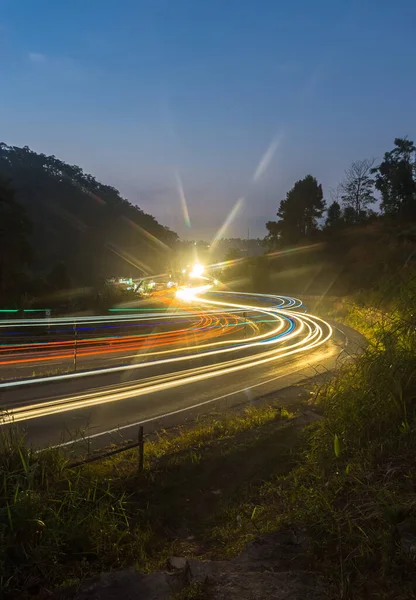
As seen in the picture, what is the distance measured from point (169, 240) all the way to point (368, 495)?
120114mm

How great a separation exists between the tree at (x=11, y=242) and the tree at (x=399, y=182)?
51907 millimetres

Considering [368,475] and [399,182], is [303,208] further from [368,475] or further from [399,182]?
[368,475]

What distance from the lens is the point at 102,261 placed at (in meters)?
101

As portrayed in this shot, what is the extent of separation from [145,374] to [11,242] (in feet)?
108

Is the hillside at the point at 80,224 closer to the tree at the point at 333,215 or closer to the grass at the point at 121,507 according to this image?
the tree at the point at 333,215

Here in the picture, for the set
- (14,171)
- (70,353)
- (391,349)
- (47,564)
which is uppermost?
(14,171)

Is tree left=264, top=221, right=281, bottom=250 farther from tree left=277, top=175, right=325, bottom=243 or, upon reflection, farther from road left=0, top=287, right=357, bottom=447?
road left=0, top=287, right=357, bottom=447

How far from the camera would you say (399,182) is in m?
64.6

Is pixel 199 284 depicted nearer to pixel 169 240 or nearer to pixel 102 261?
pixel 102 261

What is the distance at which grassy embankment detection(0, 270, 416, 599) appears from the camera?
315cm

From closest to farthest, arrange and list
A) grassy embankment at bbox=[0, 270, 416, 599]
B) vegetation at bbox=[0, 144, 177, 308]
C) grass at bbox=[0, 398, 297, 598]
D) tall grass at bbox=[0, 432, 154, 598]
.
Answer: grassy embankment at bbox=[0, 270, 416, 599]
tall grass at bbox=[0, 432, 154, 598]
grass at bbox=[0, 398, 297, 598]
vegetation at bbox=[0, 144, 177, 308]

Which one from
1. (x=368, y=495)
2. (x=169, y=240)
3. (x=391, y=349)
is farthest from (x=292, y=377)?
(x=169, y=240)

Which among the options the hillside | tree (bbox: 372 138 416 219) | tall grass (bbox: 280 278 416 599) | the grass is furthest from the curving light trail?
the hillside

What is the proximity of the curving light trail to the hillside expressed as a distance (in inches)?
2210
